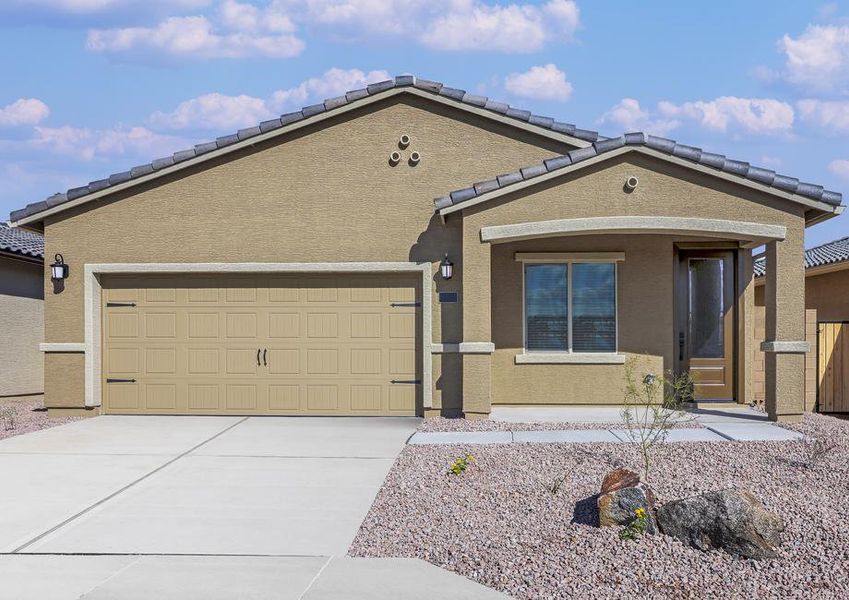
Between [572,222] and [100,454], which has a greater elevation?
[572,222]

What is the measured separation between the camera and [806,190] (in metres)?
11.9

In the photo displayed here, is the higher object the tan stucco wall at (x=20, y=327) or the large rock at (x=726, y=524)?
the tan stucco wall at (x=20, y=327)

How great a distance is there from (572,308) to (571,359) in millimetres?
854

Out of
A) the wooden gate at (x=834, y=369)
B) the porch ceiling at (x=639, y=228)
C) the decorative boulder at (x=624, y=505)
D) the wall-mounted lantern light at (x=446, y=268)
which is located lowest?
the decorative boulder at (x=624, y=505)

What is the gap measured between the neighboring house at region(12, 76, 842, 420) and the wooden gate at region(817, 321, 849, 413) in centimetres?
140

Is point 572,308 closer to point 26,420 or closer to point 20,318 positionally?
point 26,420

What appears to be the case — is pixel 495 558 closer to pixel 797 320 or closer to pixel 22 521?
pixel 22 521

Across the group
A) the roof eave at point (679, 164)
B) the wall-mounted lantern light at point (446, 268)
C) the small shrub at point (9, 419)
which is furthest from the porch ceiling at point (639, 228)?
the small shrub at point (9, 419)

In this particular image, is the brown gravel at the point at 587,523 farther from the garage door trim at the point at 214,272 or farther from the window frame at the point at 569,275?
the window frame at the point at 569,275

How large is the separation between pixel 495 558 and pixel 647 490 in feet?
4.96

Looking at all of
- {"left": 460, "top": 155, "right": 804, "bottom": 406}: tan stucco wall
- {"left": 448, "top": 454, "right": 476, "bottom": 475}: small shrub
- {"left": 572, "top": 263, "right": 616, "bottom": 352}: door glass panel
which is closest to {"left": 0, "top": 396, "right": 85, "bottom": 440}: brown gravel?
{"left": 460, "top": 155, "right": 804, "bottom": 406}: tan stucco wall

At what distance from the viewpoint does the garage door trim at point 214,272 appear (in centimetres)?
1311

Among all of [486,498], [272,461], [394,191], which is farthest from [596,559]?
[394,191]

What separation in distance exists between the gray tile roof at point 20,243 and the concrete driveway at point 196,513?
5.80m
